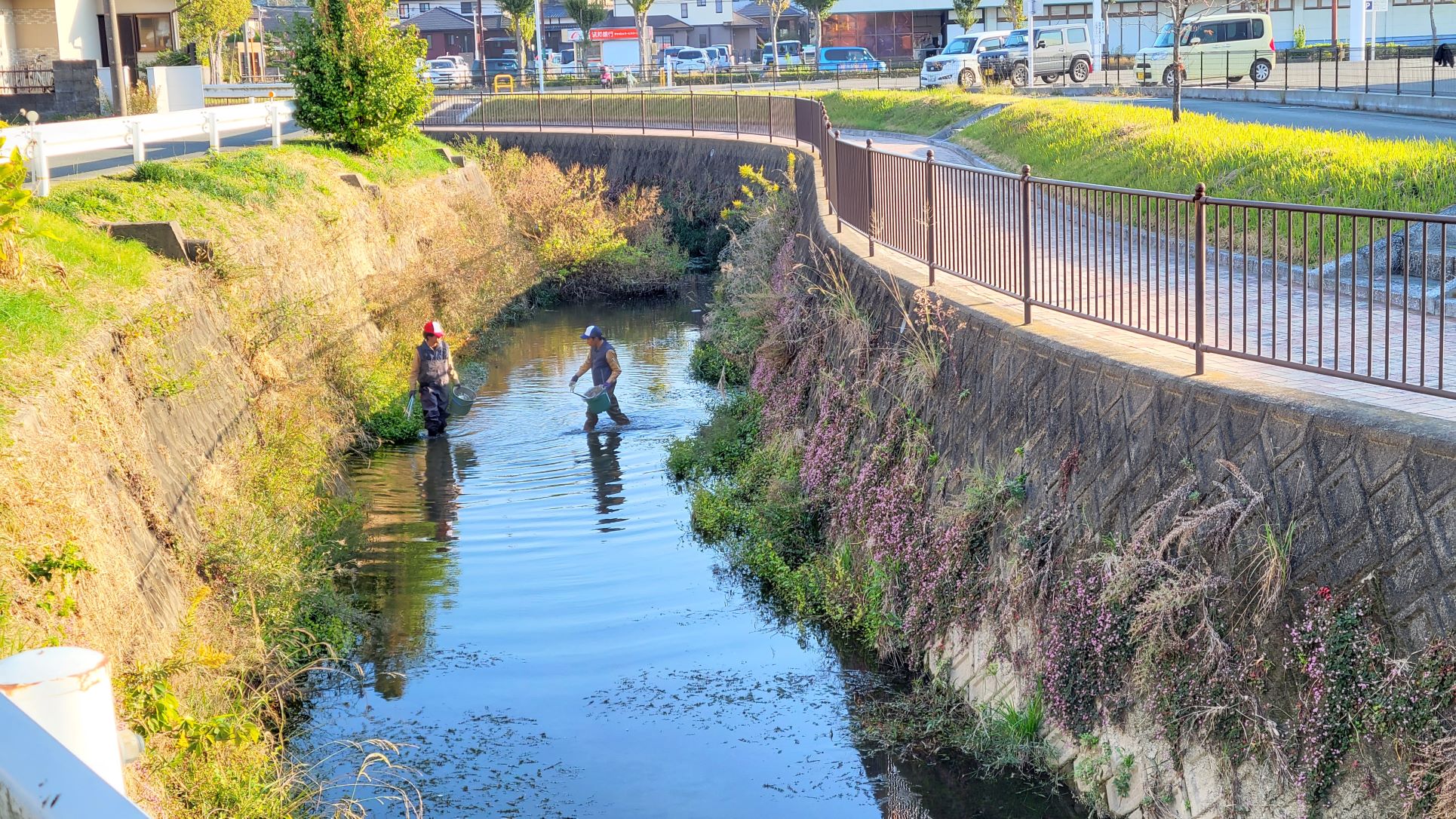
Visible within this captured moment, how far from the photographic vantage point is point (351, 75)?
23656mm

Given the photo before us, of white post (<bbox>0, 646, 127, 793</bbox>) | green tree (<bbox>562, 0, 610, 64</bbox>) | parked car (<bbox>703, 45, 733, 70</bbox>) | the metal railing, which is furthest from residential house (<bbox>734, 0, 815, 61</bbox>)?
white post (<bbox>0, 646, 127, 793</bbox>)

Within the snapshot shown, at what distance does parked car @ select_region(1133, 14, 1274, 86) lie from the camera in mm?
37594

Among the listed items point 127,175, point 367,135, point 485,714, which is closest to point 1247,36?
point 367,135

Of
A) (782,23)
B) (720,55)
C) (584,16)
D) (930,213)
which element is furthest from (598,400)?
(782,23)

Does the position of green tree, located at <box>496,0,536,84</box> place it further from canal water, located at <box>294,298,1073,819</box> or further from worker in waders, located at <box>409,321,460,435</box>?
canal water, located at <box>294,298,1073,819</box>

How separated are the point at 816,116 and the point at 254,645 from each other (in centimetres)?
1568

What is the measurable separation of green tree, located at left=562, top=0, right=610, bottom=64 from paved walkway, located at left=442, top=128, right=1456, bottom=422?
60.7 meters

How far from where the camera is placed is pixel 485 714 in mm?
9039

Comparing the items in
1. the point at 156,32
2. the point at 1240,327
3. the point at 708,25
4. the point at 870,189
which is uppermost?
the point at 708,25

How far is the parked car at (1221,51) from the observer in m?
37.6

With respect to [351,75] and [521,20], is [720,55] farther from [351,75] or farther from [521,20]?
[351,75]

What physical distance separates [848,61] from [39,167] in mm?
51991

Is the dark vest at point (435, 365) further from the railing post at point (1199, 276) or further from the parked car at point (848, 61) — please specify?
the parked car at point (848, 61)

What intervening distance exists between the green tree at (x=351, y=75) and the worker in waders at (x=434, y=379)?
8777 millimetres
